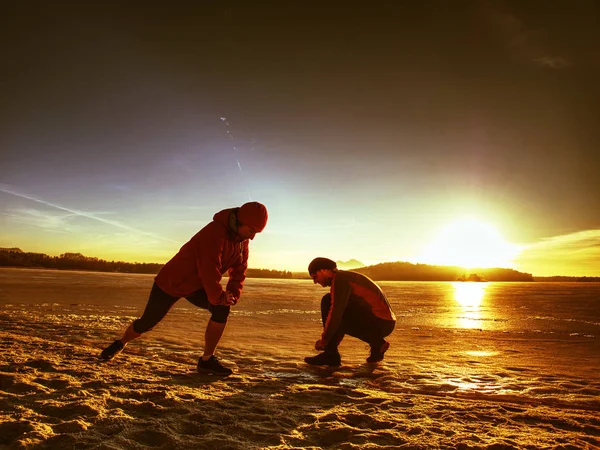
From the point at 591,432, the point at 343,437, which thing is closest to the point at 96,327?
the point at 343,437

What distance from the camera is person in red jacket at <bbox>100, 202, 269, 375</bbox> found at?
396 cm

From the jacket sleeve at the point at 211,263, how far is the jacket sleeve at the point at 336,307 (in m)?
1.39

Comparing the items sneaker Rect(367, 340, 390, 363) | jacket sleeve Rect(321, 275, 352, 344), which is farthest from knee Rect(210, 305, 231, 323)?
sneaker Rect(367, 340, 390, 363)

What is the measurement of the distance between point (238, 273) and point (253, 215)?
2.47 feet

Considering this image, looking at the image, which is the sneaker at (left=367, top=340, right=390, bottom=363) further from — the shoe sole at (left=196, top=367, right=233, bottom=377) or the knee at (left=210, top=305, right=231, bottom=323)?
the knee at (left=210, top=305, right=231, bottom=323)

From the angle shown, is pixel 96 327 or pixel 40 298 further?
pixel 40 298

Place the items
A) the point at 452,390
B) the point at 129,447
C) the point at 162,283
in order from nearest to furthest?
the point at 129,447 < the point at 452,390 < the point at 162,283

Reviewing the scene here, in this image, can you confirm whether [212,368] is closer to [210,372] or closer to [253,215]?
[210,372]

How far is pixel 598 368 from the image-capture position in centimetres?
498

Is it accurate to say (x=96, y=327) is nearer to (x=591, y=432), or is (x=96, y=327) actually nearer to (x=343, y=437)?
(x=343, y=437)

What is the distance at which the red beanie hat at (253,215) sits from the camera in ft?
13.2

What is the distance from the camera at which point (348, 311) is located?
4992mm

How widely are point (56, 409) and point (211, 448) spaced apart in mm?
1213

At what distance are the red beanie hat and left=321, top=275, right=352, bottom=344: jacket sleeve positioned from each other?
132 centimetres
